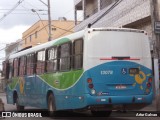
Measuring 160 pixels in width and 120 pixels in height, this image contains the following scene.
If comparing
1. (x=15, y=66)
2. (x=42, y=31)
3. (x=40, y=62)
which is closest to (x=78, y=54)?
(x=40, y=62)

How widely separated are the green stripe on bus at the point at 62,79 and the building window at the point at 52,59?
236 mm

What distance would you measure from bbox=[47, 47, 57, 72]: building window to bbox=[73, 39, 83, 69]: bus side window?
177 centimetres

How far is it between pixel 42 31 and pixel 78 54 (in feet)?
177

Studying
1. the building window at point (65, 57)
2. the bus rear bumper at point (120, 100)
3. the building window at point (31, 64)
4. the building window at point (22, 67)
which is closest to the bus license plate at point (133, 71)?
the bus rear bumper at point (120, 100)

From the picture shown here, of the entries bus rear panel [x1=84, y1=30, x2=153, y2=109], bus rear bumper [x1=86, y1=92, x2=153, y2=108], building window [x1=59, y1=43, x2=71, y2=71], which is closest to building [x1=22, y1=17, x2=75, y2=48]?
building window [x1=59, y1=43, x2=71, y2=71]

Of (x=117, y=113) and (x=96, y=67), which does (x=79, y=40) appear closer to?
(x=96, y=67)

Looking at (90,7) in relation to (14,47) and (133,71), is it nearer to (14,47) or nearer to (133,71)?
(133,71)

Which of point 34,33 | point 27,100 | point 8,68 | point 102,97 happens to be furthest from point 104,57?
point 34,33

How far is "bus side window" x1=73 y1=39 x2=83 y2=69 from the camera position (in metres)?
13.3

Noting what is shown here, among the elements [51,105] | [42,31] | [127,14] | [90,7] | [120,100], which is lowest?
[51,105]

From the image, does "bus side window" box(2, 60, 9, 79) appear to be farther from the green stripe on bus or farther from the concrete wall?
the concrete wall

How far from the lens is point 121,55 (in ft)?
43.0

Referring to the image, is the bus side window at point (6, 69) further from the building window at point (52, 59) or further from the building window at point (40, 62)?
the building window at point (52, 59)

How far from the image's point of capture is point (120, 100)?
12.8 meters
